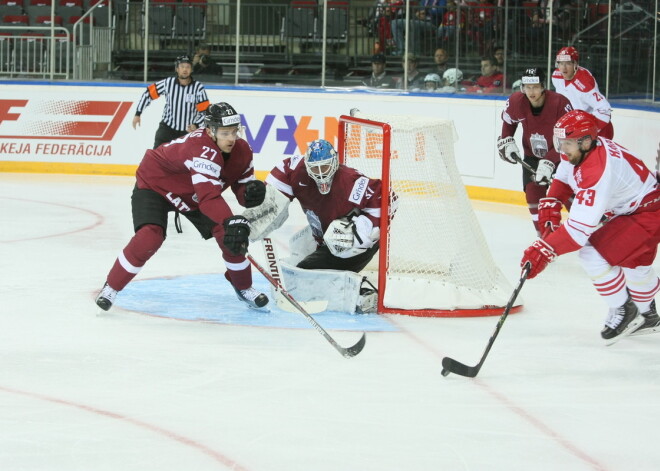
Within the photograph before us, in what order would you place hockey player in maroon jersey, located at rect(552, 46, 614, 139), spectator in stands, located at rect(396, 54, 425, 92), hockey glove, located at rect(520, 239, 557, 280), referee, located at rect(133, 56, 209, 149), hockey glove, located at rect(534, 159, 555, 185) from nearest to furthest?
hockey glove, located at rect(520, 239, 557, 280) < hockey glove, located at rect(534, 159, 555, 185) < hockey player in maroon jersey, located at rect(552, 46, 614, 139) < referee, located at rect(133, 56, 209, 149) < spectator in stands, located at rect(396, 54, 425, 92)

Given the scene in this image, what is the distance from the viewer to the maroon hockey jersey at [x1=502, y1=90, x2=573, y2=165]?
6340 mm

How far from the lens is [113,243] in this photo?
6879 millimetres

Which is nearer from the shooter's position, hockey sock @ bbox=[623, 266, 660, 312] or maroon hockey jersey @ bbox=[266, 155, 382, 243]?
hockey sock @ bbox=[623, 266, 660, 312]

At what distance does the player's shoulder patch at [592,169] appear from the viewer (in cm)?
404

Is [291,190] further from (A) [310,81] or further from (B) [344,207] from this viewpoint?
(A) [310,81]

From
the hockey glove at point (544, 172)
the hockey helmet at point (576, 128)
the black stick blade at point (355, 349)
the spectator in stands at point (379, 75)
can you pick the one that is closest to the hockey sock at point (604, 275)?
the hockey helmet at point (576, 128)

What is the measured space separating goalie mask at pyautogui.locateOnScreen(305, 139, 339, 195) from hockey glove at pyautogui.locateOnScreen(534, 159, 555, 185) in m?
1.64

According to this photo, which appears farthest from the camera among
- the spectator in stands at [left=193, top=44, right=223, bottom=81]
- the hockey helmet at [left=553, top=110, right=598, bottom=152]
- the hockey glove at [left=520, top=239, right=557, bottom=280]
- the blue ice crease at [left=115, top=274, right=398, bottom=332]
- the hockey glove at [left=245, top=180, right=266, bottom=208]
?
the spectator in stands at [left=193, top=44, right=223, bottom=81]

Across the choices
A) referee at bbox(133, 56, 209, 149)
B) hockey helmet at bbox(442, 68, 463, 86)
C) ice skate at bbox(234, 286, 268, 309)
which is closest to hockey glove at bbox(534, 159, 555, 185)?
ice skate at bbox(234, 286, 268, 309)

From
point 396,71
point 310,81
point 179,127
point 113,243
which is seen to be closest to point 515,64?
point 396,71

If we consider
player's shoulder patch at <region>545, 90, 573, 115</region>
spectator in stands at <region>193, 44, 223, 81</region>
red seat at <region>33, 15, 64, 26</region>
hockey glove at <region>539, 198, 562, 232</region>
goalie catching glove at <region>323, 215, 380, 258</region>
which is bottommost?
goalie catching glove at <region>323, 215, 380, 258</region>

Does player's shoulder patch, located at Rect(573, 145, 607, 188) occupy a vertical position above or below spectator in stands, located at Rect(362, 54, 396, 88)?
below

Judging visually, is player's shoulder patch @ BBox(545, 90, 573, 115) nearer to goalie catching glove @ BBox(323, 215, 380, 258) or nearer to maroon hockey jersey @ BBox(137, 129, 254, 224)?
goalie catching glove @ BBox(323, 215, 380, 258)

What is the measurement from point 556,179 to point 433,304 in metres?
0.83
